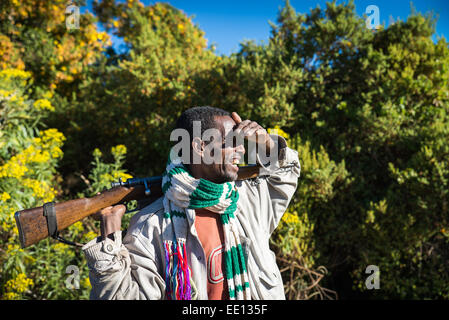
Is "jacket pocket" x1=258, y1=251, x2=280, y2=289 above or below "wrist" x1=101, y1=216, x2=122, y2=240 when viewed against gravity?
Result: below

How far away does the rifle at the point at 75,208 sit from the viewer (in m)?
1.42

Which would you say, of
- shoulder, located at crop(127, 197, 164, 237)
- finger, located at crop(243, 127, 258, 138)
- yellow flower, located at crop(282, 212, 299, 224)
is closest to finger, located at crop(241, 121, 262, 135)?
finger, located at crop(243, 127, 258, 138)

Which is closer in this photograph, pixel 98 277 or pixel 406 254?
pixel 98 277

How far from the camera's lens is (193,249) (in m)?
1.60

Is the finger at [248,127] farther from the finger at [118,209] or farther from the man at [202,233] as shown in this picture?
the finger at [118,209]

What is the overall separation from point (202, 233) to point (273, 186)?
485 millimetres

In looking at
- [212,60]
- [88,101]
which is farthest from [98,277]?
[88,101]

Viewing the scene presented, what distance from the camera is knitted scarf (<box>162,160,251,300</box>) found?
1.52 metres

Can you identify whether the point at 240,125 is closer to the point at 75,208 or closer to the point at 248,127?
the point at 248,127

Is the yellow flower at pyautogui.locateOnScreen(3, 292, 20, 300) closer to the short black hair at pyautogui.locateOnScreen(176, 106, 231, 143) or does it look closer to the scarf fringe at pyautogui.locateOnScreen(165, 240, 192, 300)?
the scarf fringe at pyautogui.locateOnScreen(165, 240, 192, 300)

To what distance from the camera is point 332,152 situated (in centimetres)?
443

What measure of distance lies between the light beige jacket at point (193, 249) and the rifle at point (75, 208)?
76mm

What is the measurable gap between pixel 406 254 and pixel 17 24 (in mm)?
Answer: 7258

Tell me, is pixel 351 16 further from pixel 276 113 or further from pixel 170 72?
pixel 170 72
